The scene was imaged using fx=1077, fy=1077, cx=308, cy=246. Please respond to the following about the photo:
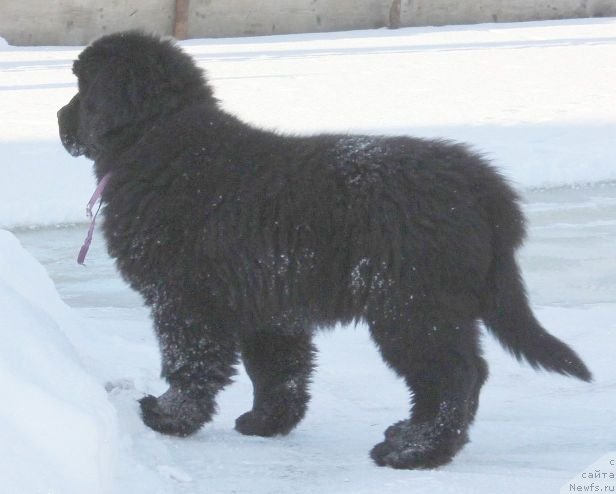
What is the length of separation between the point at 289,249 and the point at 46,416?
1.11 meters

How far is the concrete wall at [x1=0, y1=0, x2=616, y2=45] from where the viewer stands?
16.2 metres

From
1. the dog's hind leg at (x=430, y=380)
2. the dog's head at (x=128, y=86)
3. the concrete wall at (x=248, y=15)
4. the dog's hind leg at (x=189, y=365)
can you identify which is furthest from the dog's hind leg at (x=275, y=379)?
the concrete wall at (x=248, y=15)

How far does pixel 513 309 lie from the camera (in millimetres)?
3668

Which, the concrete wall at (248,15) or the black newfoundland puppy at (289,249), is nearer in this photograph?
the black newfoundland puppy at (289,249)

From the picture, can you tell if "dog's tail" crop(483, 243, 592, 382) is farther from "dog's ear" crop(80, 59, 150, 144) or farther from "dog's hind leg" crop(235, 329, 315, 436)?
"dog's ear" crop(80, 59, 150, 144)

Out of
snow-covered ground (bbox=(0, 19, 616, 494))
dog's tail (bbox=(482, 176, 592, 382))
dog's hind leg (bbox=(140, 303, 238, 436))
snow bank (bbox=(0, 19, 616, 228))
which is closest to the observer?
snow-covered ground (bbox=(0, 19, 616, 494))

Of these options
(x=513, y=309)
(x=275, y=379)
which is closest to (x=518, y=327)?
(x=513, y=309)

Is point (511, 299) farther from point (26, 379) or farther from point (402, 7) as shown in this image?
point (402, 7)

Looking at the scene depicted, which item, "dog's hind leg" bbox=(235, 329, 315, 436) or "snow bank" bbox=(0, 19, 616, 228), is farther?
"snow bank" bbox=(0, 19, 616, 228)

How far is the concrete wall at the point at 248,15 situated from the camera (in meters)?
16.2

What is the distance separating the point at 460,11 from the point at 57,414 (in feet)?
58.0

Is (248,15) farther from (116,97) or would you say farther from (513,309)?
(513,309)

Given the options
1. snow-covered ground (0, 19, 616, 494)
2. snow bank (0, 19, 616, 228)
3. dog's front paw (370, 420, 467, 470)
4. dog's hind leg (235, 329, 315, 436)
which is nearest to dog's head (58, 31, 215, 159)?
snow-covered ground (0, 19, 616, 494)

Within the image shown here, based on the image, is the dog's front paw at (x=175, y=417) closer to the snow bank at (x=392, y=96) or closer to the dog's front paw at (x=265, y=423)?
the dog's front paw at (x=265, y=423)
